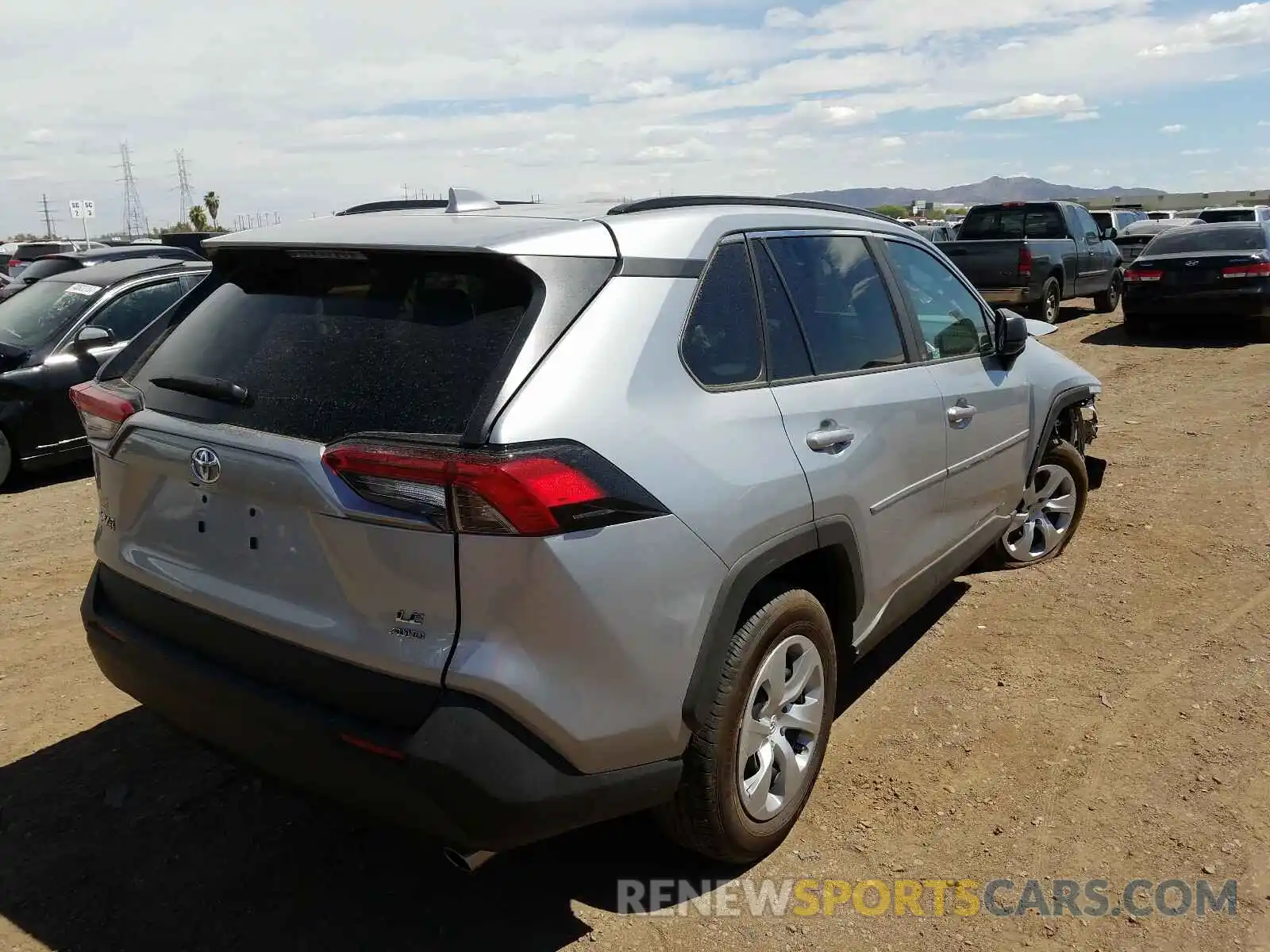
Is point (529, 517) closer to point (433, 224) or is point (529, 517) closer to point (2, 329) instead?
point (433, 224)

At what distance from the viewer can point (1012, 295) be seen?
13.7 m

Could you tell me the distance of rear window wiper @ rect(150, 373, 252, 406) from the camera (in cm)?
254

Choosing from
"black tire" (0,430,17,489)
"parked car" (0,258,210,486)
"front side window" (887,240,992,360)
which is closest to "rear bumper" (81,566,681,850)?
"front side window" (887,240,992,360)

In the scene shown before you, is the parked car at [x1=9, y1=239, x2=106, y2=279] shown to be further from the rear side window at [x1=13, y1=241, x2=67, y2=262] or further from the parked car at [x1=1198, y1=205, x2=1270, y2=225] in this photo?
the parked car at [x1=1198, y1=205, x2=1270, y2=225]

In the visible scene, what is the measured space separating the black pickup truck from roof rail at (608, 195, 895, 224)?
10551 mm

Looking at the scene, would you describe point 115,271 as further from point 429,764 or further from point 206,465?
point 429,764

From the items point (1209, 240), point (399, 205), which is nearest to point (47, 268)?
point (399, 205)

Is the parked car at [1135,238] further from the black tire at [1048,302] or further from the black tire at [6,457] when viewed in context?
the black tire at [6,457]

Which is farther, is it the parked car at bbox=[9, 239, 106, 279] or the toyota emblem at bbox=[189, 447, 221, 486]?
the parked car at bbox=[9, 239, 106, 279]

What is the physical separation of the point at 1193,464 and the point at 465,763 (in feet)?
22.3

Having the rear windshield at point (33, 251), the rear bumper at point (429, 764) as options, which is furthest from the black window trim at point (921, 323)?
the rear windshield at point (33, 251)

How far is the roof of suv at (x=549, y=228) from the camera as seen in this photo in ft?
8.12

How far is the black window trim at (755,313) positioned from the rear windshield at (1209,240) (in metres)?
12.4

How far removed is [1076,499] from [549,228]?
12.8ft
